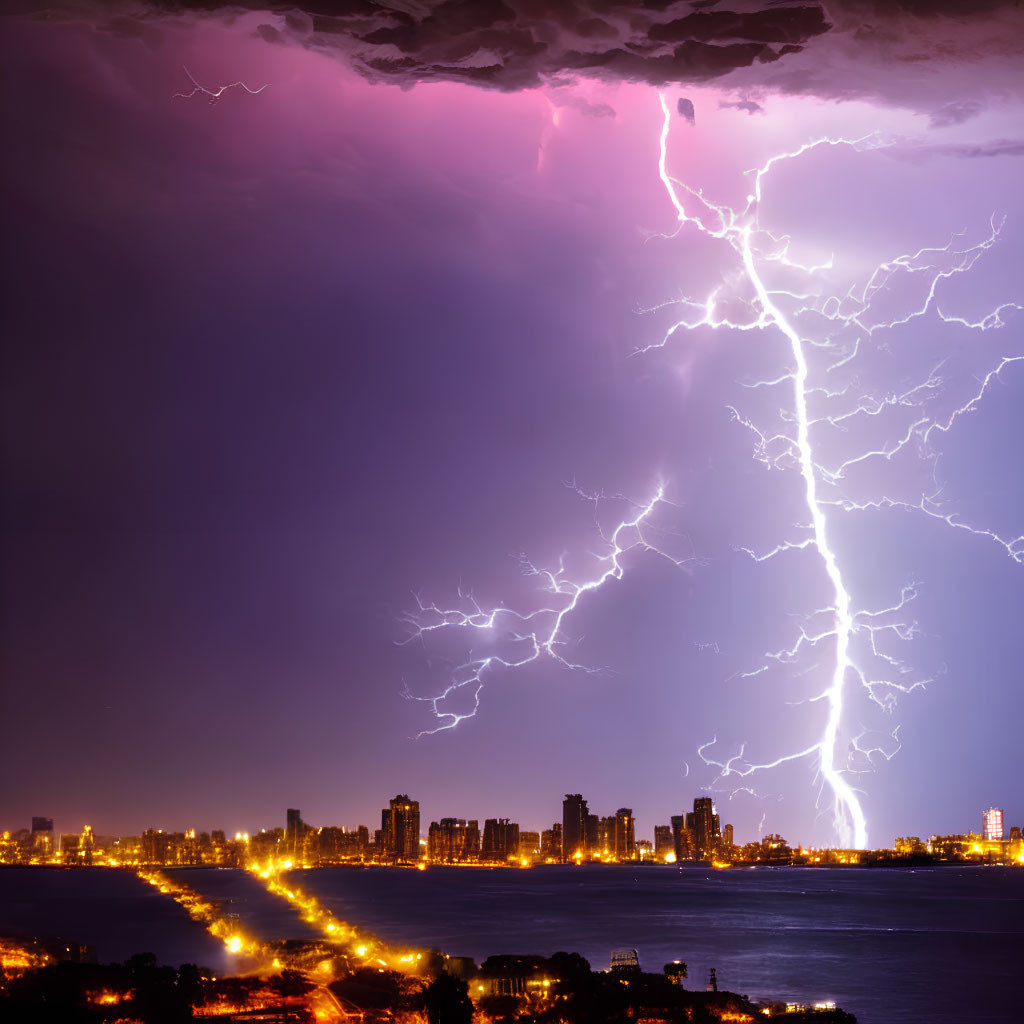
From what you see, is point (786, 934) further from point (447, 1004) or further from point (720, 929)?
point (447, 1004)

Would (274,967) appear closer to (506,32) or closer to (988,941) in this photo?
(506,32)

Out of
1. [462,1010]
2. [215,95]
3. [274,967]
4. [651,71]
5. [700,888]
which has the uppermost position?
[215,95]

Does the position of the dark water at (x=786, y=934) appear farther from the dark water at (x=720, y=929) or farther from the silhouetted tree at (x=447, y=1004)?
the silhouetted tree at (x=447, y=1004)

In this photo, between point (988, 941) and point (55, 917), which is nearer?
point (988, 941)

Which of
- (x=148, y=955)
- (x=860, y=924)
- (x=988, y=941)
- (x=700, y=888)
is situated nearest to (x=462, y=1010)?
(x=148, y=955)

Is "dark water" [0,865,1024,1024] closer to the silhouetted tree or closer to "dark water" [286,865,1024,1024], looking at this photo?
→ "dark water" [286,865,1024,1024]

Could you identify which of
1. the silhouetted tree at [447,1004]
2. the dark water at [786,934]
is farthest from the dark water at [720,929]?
the silhouetted tree at [447,1004]

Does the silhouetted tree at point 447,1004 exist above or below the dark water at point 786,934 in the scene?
above

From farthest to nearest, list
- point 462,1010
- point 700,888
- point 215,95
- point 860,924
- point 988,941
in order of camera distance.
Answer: point 700,888 < point 860,924 < point 988,941 < point 462,1010 < point 215,95
